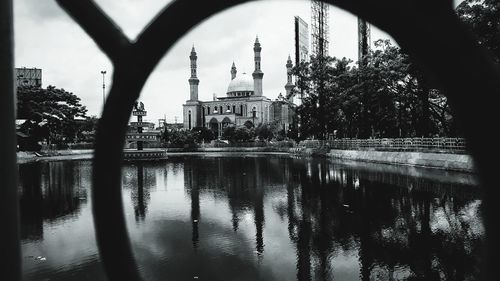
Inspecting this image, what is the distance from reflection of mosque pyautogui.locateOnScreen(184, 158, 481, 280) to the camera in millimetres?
5848

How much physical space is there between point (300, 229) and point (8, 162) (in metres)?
7.23

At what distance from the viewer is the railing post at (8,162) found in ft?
5.56

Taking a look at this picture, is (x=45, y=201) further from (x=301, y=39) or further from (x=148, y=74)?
(x=301, y=39)

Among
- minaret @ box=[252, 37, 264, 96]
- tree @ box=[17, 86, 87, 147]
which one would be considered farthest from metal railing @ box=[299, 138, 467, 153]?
minaret @ box=[252, 37, 264, 96]

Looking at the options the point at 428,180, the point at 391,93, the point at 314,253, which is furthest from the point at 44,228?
the point at 391,93

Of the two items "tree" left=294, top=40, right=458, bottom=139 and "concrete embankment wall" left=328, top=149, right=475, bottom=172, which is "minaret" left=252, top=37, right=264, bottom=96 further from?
"concrete embankment wall" left=328, top=149, right=475, bottom=172

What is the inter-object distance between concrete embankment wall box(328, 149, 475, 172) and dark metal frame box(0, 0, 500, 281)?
14718 mm

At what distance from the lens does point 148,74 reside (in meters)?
1.45

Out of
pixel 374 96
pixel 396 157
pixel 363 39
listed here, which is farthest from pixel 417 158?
pixel 363 39

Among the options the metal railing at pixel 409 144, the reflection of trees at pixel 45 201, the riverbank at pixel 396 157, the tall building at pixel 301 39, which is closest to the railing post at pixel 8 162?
the riverbank at pixel 396 157

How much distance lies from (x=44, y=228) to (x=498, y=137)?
9648 millimetres

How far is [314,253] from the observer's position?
655cm

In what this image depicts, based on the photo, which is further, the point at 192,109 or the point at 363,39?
the point at 192,109

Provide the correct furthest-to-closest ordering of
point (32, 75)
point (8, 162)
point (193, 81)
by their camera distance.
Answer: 1. point (193, 81)
2. point (32, 75)
3. point (8, 162)
